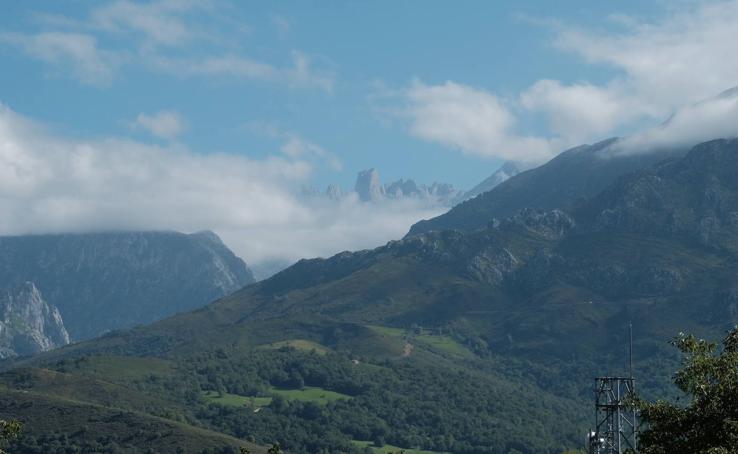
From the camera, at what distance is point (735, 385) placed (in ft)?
198

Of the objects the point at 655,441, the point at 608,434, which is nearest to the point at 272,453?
the point at 608,434

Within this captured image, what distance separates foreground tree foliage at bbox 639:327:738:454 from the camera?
197 feet

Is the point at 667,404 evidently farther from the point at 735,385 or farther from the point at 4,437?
the point at 4,437

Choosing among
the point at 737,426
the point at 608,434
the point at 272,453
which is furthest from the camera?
the point at 272,453

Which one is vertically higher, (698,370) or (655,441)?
(698,370)

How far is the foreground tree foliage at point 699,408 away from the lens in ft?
197

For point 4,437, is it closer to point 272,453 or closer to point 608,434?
point 272,453

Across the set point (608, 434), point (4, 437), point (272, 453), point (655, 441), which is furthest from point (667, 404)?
point (272, 453)

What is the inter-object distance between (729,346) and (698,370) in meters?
2.41

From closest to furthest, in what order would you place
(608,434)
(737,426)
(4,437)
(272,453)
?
(737,426) < (4,437) < (608,434) < (272,453)

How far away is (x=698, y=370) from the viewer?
6184cm

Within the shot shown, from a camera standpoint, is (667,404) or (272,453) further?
(272,453)

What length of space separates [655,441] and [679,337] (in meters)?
6.87

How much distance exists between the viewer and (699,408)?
61.8m
